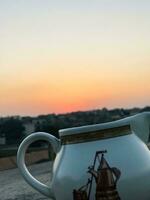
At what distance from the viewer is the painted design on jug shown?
179 centimetres

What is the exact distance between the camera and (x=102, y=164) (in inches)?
72.0

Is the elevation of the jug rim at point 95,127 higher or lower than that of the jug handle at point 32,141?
higher

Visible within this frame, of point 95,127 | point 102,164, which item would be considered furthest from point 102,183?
point 95,127

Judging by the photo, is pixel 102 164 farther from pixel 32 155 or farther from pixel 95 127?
pixel 32 155

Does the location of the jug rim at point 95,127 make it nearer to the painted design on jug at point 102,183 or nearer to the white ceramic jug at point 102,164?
the white ceramic jug at point 102,164

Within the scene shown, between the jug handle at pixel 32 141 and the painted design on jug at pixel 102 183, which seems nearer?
the painted design on jug at pixel 102 183

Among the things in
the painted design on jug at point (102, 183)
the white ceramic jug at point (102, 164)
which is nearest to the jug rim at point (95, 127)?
the white ceramic jug at point (102, 164)

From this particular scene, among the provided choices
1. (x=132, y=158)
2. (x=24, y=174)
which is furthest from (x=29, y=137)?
(x=132, y=158)

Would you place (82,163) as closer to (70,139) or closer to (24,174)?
(70,139)

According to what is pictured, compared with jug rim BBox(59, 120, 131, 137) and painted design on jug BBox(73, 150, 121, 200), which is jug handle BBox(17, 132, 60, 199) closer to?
jug rim BBox(59, 120, 131, 137)

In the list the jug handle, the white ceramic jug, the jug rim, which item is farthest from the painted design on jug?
the jug handle

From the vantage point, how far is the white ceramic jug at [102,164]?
180 cm

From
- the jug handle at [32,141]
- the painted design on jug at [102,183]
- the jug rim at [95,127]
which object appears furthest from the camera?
the jug handle at [32,141]

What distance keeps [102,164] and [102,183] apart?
6 cm
